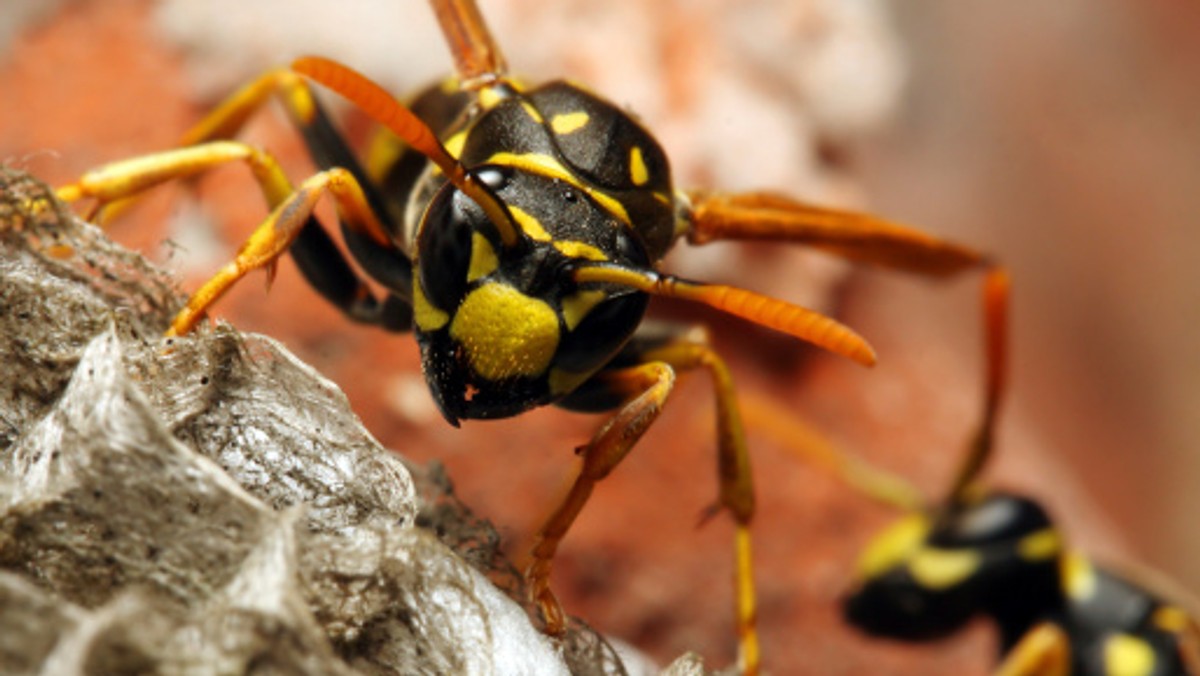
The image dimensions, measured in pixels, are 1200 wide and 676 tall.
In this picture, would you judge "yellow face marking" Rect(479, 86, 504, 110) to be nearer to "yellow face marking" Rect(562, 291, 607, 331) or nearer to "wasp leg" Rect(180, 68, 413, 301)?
"wasp leg" Rect(180, 68, 413, 301)

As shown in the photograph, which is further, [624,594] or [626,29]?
[626,29]

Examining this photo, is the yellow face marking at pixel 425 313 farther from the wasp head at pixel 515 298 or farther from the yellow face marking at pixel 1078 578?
the yellow face marking at pixel 1078 578

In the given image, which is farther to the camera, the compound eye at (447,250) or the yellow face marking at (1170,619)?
the yellow face marking at (1170,619)

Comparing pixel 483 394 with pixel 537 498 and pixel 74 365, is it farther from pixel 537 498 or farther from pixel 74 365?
pixel 537 498

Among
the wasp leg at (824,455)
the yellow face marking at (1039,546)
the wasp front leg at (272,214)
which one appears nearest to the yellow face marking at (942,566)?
the yellow face marking at (1039,546)

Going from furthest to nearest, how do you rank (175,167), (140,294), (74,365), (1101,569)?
(1101,569) → (175,167) → (140,294) → (74,365)

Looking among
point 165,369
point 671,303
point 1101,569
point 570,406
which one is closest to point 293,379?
point 165,369

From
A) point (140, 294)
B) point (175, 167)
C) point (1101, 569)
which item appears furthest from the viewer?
point (1101, 569)
